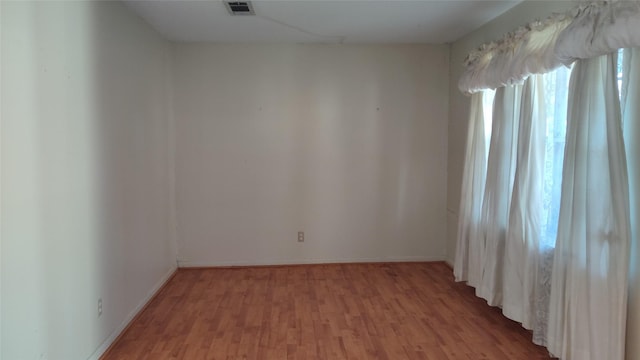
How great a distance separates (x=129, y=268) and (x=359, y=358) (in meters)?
1.87

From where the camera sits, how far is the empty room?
6.68 ft

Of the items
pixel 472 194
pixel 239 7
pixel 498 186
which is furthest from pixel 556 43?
pixel 239 7

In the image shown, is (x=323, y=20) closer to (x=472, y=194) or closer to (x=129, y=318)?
(x=472, y=194)

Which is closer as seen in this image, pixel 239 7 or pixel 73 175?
pixel 73 175

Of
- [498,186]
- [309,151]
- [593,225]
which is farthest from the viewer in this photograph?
[309,151]

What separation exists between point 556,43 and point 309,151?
269 centimetres

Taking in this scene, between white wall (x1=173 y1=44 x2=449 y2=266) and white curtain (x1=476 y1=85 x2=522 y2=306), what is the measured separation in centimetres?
143

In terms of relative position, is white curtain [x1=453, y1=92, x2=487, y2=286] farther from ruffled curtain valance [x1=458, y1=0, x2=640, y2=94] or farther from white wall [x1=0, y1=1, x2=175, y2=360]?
white wall [x1=0, y1=1, x2=175, y2=360]

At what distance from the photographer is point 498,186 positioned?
10.2 feet

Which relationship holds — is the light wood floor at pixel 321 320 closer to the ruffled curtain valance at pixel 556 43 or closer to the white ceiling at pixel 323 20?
the ruffled curtain valance at pixel 556 43

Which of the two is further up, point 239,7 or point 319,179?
point 239,7

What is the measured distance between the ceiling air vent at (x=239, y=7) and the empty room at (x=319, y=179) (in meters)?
0.02

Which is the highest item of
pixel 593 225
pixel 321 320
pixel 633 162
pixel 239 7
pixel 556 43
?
pixel 239 7

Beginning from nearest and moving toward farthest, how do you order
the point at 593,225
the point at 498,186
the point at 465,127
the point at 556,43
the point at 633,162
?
the point at 633,162 → the point at 593,225 → the point at 556,43 → the point at 498,186 → the point at 465,127
